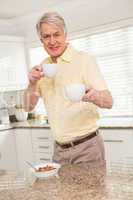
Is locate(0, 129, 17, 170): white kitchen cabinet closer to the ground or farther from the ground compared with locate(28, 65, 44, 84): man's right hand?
closer to the ground

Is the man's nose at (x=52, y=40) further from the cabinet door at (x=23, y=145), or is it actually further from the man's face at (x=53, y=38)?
the cabinet door at (x=23, y=145)

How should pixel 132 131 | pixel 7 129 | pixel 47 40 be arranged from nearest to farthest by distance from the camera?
pixel 47 40 < pixel 132 131 < pixel 7 129

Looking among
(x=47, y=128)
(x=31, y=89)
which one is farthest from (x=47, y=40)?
(x=47, y=128)

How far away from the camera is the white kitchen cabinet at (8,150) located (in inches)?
163

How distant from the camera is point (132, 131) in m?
3.19

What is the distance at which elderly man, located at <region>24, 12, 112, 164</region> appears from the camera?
182cm

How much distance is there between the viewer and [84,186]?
1.32 metres

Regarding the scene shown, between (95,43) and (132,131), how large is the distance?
1.36m

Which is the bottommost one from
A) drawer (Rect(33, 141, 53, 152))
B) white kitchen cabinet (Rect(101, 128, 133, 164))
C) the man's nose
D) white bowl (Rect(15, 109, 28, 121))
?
drawer (Rect(33, 141, 53, 152))

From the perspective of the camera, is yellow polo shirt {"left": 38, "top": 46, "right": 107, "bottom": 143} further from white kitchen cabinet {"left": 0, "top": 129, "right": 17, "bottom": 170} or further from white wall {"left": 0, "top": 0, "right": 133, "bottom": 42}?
white kitchen cabinet {"left": 0, "top": 129, "right": 17, "bottom": 170}

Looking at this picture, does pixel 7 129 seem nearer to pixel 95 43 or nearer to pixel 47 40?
pixel 95 43

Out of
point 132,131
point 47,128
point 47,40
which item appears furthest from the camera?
point 47,128

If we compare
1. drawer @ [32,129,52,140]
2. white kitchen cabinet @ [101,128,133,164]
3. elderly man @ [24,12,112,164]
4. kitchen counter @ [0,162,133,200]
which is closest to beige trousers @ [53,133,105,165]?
elderly man @ [24,12,112,164]

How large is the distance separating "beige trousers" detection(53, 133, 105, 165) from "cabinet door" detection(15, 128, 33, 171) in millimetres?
2308
